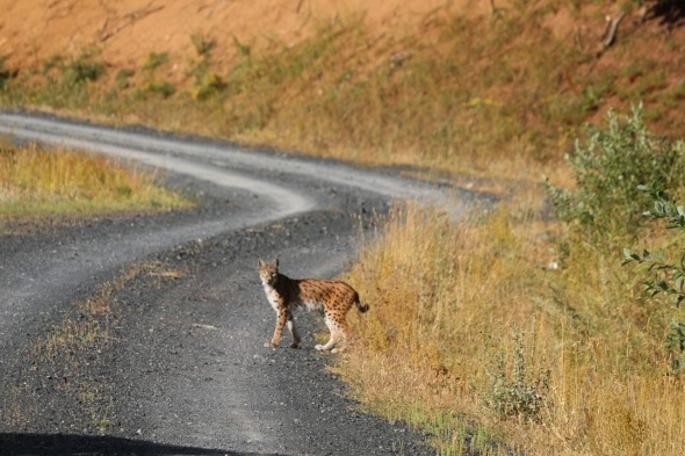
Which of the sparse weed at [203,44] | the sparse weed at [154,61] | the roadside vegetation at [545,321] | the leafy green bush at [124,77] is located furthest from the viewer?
the sparse weed at [203,44]

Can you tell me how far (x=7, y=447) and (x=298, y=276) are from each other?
343 inches

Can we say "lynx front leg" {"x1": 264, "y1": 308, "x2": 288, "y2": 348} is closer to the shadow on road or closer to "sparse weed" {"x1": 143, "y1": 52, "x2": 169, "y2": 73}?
the shadow on road

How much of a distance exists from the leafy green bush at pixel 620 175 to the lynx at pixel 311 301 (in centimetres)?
451

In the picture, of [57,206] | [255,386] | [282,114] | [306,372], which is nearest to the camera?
[255,386]

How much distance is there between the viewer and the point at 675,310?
12547 mm

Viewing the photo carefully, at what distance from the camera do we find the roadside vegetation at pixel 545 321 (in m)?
9.33

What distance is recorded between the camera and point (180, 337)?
12.8m

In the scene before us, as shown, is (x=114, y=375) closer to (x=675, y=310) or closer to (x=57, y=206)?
(x=675, y=310)

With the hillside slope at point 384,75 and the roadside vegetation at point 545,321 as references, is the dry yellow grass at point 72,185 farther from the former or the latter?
the hillside slope at point 384,75

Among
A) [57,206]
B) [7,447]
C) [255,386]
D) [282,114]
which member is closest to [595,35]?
[282,114]

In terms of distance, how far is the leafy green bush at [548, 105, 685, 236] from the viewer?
643 inches

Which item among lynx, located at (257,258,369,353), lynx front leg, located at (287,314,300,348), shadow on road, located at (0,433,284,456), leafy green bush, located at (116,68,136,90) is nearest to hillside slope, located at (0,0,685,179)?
leafy green bush, located at (116,68,136,90)

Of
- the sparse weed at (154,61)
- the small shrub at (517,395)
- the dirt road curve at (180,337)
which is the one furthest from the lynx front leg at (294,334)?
the sparse weed at (154,61)

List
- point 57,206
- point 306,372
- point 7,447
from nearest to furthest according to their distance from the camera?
point 7,447 → point 306,372 → point 57,206
